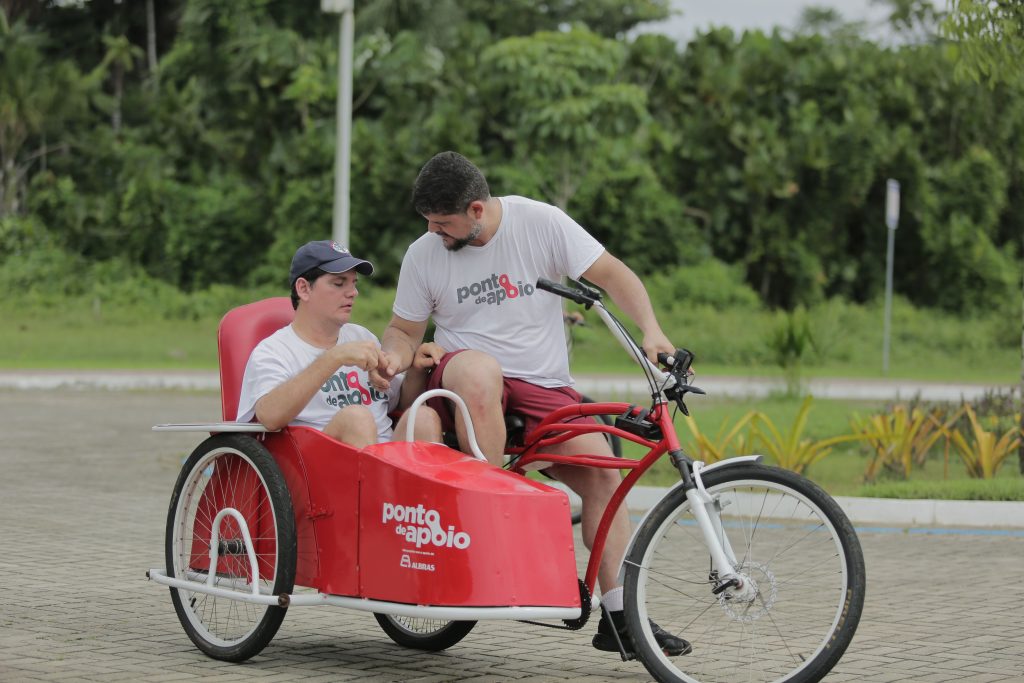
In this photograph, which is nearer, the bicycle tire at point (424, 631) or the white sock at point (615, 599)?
the white sock at point (615, 599)

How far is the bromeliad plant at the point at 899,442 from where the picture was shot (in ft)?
36.4

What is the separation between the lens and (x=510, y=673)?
5633mm

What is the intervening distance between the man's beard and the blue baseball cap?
0.37 metres

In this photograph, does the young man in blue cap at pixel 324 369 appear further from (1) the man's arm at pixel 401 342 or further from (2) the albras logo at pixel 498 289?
(2) the albras logo at pixel 498 289

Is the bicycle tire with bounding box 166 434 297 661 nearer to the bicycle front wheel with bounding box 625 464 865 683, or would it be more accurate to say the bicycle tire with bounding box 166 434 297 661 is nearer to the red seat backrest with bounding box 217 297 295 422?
the red seat backrest with bounding box 217 297 295 422

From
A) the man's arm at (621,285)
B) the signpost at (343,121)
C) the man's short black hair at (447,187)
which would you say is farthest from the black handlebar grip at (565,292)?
the signpost at (343,121)

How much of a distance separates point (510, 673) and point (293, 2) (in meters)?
31.1

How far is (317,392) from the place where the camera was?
5.72m

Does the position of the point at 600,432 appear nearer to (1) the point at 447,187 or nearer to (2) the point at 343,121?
(1) the point at 447,187

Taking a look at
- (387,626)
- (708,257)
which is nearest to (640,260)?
(708,257)

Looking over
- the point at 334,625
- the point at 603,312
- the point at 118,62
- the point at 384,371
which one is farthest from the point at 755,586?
the point at 118,62

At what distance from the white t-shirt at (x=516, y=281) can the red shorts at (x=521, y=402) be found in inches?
1.6

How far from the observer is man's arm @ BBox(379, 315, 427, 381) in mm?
5660

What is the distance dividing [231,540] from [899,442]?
654 cm
